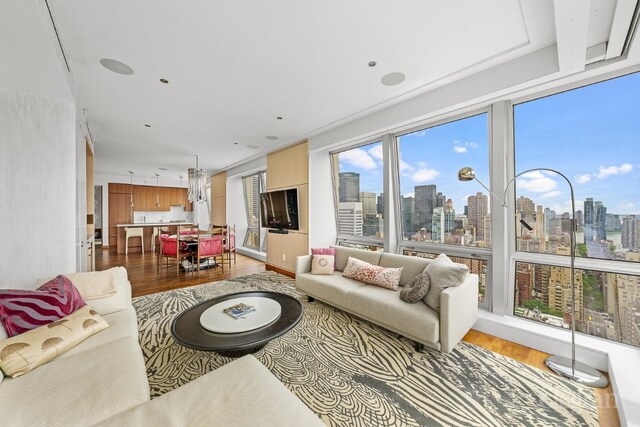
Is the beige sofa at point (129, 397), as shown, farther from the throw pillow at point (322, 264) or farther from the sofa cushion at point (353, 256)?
the sofa cushion at point (353, 256)

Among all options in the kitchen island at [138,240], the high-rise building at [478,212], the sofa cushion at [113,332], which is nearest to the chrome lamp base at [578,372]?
the high-rise building at [478,212]

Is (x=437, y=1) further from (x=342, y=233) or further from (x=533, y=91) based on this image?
(x=342, y=233)

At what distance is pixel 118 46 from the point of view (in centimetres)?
221

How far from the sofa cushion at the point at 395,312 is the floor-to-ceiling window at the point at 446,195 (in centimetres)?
111

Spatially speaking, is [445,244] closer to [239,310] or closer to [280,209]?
[239,310]

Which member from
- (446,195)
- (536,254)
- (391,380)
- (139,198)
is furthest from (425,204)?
(139,198)

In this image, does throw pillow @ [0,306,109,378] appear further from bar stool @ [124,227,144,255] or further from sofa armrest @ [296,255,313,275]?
bar stool @ [124,227,144,255]

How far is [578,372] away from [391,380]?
157cm

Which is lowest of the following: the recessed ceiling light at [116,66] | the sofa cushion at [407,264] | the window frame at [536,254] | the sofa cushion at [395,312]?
the sofa cushion at [395,312]

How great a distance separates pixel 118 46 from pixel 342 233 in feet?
13.2

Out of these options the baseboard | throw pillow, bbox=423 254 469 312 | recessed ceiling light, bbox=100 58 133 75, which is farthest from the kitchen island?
throw pillow, bbox=423 254 469 312

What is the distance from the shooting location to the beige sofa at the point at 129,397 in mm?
1075

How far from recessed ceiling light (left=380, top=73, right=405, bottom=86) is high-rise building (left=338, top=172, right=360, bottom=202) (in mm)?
1816

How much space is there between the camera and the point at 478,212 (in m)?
3.02
